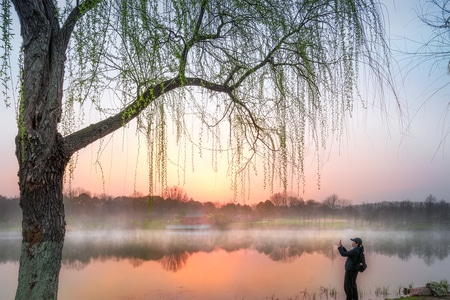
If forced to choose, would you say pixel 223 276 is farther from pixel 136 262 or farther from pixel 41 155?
pixel 41 155

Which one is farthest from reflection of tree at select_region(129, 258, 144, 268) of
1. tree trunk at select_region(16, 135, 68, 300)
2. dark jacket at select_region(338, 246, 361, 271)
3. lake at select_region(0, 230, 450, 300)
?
tree trunk at select_region(16, 135, 68, 300)

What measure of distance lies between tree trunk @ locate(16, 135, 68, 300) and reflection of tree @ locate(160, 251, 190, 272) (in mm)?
19900

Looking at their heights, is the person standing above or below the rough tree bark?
below

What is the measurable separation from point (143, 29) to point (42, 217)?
→ 171 cm

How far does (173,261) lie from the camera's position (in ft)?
87.2

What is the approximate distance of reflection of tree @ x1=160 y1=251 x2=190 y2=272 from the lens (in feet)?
77.7

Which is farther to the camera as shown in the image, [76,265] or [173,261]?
[173,261]

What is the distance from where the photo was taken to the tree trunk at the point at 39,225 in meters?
3.40

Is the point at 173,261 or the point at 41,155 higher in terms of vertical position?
the point at 41,155

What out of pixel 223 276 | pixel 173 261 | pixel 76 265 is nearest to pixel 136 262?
pixel 173 261

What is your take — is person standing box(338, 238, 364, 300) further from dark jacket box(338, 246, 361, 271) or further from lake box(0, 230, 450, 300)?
lake box(0, 230, 450, 300)

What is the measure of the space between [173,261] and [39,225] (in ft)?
78.7

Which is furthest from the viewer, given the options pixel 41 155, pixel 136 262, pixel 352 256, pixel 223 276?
pixel 136 262

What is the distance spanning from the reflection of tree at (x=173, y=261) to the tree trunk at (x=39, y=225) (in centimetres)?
1990
